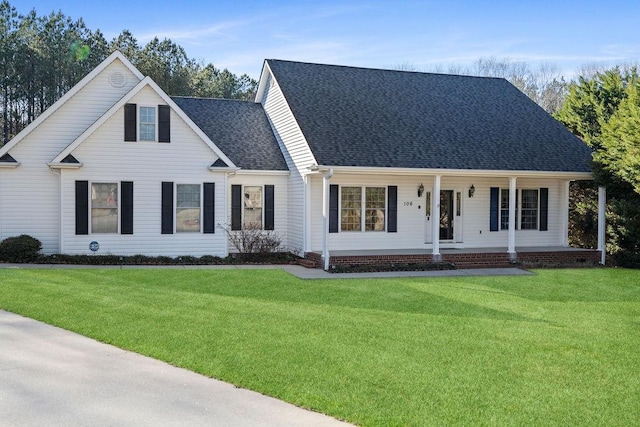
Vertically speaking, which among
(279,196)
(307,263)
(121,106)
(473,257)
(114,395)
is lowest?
(114,395)

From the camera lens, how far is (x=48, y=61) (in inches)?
1452

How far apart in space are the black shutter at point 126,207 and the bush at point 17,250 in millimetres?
2381

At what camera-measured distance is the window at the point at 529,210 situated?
2045 cm

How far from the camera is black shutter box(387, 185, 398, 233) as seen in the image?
1866 cm

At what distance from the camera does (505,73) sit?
180ft

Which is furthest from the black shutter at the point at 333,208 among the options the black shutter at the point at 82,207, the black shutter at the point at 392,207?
the black shutter at the point at 82,207

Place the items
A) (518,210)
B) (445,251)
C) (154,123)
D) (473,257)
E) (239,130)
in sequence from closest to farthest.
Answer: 1. (154,123)
2. (473,257)
3. (445,251)
4. (518,210)
5. (239,130)

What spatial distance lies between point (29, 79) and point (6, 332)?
32817 mm

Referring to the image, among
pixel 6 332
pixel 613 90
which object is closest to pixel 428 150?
pixel 613 90

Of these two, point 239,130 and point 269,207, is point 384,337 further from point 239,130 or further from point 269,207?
point 239,130

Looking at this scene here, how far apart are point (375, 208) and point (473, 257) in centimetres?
328

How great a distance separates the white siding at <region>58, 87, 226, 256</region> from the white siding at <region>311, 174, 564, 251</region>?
10.9 ft

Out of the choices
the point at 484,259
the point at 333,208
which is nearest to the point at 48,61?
A: the point at 333,208

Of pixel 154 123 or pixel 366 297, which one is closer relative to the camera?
pixel 366 297
